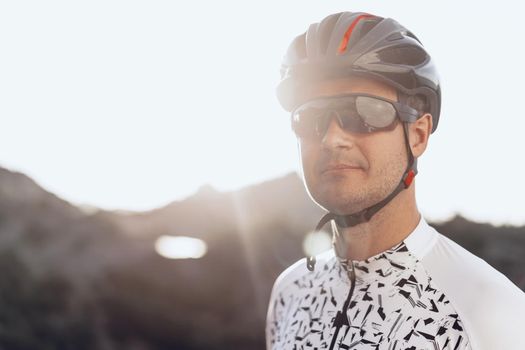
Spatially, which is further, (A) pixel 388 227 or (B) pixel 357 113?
(A) pixel 388 227

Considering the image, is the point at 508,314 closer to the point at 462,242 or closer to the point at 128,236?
the point at 128,236

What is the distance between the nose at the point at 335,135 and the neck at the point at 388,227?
401 millimetres

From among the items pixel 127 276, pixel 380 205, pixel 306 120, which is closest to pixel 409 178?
pixel 380 205

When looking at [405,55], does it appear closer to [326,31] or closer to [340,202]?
[326,31]

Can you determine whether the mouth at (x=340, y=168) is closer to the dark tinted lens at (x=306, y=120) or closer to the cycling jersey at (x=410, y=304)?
the dark tinted lens at (x=306, y=120)

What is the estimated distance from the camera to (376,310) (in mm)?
2959

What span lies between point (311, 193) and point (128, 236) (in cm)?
1464

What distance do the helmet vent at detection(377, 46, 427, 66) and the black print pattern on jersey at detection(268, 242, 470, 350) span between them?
996mm

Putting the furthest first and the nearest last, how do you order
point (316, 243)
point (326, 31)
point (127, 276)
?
1. point (127, 276)
2. point (316, 243)
3. point (326, 31)

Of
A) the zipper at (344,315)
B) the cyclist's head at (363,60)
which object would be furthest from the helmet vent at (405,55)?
the zipper at (344,315)

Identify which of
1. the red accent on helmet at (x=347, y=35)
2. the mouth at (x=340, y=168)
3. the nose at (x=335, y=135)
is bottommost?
the mouth at (x=340, y=168)

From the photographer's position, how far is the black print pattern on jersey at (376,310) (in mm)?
2680

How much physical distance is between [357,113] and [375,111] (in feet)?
0.31

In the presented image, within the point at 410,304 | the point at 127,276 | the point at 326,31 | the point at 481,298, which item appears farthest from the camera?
the point at 127,276
